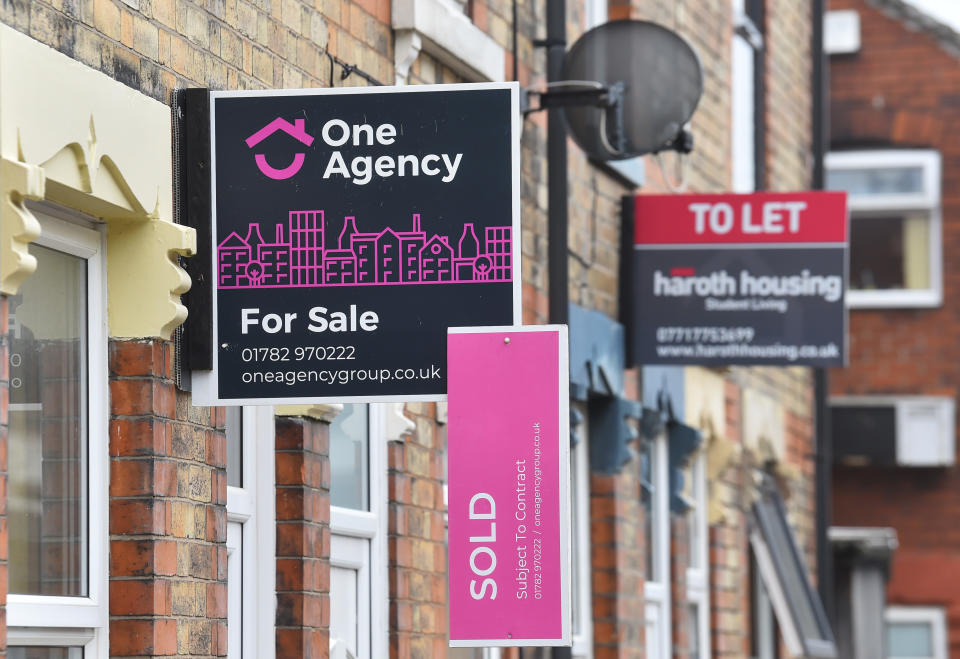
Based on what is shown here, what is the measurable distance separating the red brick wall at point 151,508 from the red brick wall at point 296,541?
0.84 meters

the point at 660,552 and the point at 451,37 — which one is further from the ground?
the point at 451,37

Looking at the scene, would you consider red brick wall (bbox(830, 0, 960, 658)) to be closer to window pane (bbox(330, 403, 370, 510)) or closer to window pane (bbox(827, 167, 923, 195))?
window pane (bbox(827, 167, 923, 195))

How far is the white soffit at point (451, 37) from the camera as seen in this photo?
790 centimetres

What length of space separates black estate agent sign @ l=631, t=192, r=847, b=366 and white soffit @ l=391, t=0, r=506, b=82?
207 cm

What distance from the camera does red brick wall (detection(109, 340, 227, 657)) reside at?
5660 mm

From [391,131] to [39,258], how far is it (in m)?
0.97

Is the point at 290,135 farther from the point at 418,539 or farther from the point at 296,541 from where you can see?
the point at 418,539

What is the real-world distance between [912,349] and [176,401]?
15608 mm

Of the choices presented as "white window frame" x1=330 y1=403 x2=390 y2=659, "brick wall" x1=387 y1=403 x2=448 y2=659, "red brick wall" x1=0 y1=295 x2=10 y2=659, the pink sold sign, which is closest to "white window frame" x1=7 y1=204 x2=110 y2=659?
"red brick wall" x1=0 y1=295 x2=10 y2=659

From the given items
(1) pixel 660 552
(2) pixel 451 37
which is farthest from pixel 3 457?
(1) pixel 660 552

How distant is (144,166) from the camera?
5707 millimetres

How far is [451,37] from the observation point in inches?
331

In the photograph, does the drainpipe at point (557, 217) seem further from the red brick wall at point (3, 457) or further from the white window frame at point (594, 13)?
the red brick wall at point (3, 457)

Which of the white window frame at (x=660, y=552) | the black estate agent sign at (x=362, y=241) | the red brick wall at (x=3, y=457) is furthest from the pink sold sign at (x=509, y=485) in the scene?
the white window frame at (x=660, y=552)
